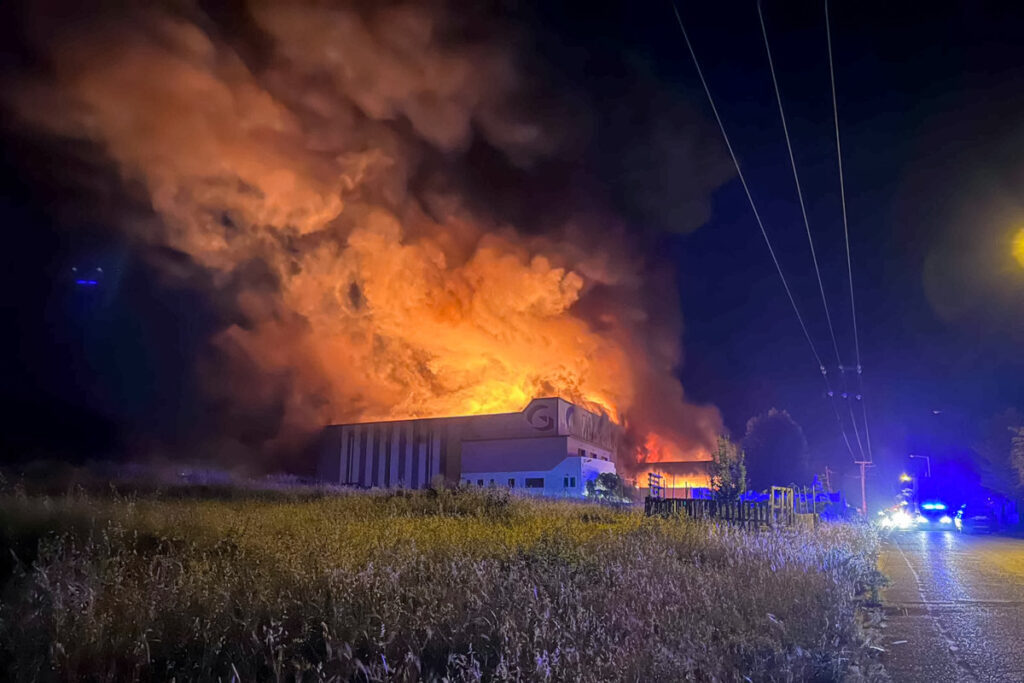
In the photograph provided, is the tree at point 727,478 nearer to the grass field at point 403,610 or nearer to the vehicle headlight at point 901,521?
the vehicle headlight at point 901,521

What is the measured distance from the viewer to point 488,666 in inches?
193

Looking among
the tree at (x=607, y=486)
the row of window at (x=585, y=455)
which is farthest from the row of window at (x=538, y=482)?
the tree at (x=607, y=486)

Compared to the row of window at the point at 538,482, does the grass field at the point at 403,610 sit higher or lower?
higher

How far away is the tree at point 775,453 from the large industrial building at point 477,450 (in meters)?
13.5

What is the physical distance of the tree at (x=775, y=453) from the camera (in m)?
51.6

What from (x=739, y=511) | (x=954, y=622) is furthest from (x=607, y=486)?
(x=954, y=622)

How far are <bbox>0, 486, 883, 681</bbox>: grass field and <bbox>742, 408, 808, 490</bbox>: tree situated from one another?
148 ft

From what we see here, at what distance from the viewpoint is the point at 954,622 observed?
8.44 meters

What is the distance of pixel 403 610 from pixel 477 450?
54.0 meters

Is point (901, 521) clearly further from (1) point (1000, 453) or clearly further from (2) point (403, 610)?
(2) point (403, 610)

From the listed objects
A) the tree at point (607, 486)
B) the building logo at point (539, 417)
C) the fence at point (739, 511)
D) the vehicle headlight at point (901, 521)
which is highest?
the building logo at point (539, 417)

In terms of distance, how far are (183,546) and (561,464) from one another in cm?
4865

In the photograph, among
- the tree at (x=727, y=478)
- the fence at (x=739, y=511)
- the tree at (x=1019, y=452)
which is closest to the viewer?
the fence at (x=739, y=511)

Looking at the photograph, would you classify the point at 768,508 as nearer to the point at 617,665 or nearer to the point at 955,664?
the point at 955,664
